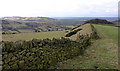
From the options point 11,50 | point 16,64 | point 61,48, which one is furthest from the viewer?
point 61,48

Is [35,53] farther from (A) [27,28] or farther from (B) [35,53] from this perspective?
(A) [27,28]

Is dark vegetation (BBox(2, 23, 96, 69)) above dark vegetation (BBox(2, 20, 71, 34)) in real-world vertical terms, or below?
below

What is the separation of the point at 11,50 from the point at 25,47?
2.69 feet

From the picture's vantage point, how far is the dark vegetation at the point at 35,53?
5.62 metres

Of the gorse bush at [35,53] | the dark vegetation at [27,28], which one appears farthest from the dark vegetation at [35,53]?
the dark vegetation at [27,28]

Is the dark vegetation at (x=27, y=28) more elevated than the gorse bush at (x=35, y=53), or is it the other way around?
the dark vegetation at (x=27, y=28)

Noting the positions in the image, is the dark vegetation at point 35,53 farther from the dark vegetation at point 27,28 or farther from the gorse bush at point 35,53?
the dark vegetation at point 27,28

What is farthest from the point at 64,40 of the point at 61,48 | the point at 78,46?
the point at 78,46

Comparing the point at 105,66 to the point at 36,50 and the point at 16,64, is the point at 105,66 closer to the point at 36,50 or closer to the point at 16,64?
the point at 36,50

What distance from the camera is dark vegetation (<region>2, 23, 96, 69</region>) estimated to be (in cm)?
562

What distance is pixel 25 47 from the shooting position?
647 cm

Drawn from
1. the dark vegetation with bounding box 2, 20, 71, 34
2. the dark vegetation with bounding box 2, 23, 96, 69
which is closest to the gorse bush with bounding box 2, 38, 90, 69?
the dark vegetation with bounding box 2, 23, 96, 69

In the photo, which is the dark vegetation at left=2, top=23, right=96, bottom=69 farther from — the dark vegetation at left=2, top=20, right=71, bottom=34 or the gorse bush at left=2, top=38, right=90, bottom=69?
the dark vegetation at left=2, top=20, right=71, bottom=34

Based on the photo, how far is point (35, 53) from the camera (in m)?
6.68
